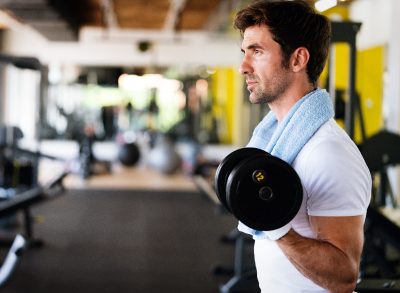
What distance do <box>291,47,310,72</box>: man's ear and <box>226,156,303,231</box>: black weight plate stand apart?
20cm

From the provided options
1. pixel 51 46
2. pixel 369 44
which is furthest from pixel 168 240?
pixel 51 46

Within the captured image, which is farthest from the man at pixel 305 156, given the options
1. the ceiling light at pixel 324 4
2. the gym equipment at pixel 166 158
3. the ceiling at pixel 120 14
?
the gym equipment at pixel 166 158

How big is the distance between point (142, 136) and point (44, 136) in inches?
74.5

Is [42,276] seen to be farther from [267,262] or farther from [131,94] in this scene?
[131,94]

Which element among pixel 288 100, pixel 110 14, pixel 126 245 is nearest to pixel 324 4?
pixel 288 100

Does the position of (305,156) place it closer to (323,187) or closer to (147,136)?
(323,187)

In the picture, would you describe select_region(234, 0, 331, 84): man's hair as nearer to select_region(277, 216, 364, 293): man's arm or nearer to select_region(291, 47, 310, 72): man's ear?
select_region(291, 47, 310, 72): man's ear

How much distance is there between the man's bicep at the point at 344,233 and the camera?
1014mm

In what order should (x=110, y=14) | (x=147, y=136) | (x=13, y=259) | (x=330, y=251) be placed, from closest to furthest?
(x=330, y=251)
(x=13, y=259)
(x=110, y=14)
(x=147, y=136)

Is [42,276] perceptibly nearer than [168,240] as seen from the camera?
Yes

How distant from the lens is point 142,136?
1159 centimetres

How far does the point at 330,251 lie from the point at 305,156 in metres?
0.18

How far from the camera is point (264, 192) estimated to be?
1030 mm

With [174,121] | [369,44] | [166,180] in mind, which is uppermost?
[369,44]
